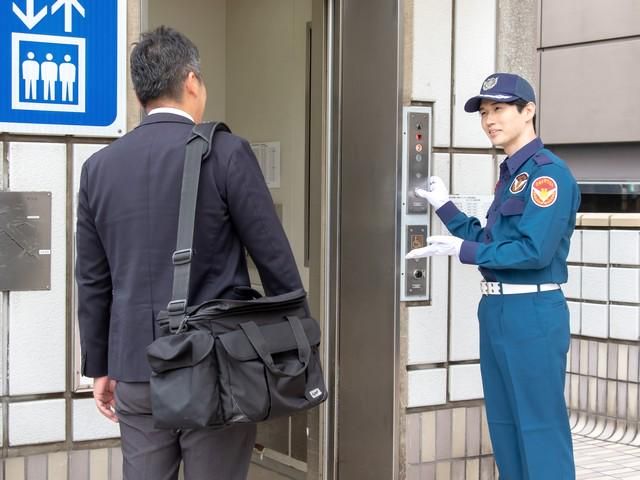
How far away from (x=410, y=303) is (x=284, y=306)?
5.74ft

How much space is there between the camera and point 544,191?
3475 millimetres

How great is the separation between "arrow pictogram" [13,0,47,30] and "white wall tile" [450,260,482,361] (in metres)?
2.05

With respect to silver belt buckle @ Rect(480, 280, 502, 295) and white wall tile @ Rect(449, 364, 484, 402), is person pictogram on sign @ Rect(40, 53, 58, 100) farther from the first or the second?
white wall tile @ Rect(449, 364, 484, 402)

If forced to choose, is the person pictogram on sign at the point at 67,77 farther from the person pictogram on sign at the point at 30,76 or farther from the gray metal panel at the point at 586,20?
the gray metal panel at the point at 586,20

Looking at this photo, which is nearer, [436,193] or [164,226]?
[164,226]

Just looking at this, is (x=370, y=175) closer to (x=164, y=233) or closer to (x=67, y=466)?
(x=67, y=466)

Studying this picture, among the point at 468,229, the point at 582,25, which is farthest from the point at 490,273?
the point at 582,25

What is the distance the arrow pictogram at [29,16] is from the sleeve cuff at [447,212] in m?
1.74

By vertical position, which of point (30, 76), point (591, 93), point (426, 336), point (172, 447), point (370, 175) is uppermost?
point (591, 93)

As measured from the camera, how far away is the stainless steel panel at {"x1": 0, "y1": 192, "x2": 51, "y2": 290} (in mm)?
3330

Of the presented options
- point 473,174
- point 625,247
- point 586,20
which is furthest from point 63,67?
point 586,20

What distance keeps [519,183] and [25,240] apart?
1802 millimetres

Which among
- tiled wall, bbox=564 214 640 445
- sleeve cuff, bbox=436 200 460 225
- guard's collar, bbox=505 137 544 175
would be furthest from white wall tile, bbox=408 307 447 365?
tiled wall, bbox=564 214 640 445

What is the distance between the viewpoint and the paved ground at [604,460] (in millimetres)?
5590
